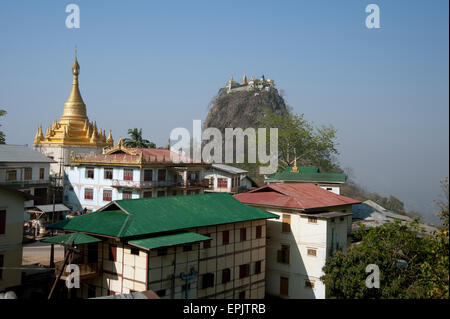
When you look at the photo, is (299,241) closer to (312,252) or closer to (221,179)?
(312,252)

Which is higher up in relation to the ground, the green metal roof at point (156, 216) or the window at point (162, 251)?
the green metal roof at point (156, 216)

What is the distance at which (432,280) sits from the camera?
1766cm

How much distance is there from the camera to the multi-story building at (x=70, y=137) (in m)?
57.1

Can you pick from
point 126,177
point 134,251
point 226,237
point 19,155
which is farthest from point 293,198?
point 19,155

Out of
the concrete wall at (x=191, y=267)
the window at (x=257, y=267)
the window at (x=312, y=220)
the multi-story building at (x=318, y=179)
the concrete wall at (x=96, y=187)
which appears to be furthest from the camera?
the multi-story building at (x=318, y=179)

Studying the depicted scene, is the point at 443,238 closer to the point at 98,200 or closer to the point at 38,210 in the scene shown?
the point at 38,210

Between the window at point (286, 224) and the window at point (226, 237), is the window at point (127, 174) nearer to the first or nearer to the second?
the window at point (286, 224)

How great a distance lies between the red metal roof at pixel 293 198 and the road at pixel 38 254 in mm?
14598

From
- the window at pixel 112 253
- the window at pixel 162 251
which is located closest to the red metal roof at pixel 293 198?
the window at pixel 162 251

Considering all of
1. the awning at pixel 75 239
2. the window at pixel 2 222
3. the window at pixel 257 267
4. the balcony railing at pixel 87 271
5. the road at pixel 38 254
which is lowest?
the road at pixel 38 254

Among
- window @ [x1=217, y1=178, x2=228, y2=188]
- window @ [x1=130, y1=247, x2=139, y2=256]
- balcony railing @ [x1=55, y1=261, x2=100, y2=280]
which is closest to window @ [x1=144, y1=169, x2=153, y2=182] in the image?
window @ [x1=217, y1=178, x2=228, y2=188]

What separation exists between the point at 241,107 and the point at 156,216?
9229 cm

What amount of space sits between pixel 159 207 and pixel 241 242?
20.1 feet
